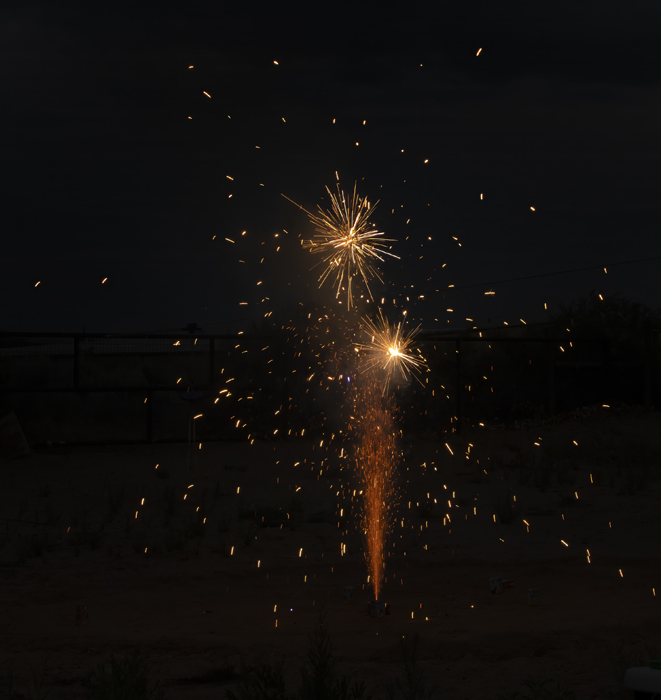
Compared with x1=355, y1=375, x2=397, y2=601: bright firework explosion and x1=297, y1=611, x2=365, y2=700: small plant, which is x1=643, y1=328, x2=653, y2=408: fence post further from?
x1=297, y1=611, x2=365, y2=700: small plant

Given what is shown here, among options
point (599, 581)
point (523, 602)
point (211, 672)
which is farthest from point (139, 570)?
point (599, 581)

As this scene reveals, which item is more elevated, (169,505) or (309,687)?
(169,505)

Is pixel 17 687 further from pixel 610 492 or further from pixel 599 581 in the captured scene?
pixel 610 492

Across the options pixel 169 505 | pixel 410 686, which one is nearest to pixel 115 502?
pixel 169 505

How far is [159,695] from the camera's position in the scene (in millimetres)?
3594

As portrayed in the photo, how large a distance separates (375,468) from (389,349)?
3166 mm

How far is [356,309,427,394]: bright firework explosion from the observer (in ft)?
48.9

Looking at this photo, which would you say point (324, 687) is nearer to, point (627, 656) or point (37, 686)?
point (37, 686)

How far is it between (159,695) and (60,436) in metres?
12.1

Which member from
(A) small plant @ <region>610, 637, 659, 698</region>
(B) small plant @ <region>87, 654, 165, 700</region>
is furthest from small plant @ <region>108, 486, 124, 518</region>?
(A) small plant @ <region>610, 637, 659, 698</region>

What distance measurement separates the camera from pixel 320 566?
7.11 m

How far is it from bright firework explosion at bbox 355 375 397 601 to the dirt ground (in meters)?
0.18

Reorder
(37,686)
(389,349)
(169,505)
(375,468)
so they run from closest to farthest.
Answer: (37,686) → (169,505) → (375,468) → (389,349)

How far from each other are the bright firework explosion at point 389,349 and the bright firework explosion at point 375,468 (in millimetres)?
468
